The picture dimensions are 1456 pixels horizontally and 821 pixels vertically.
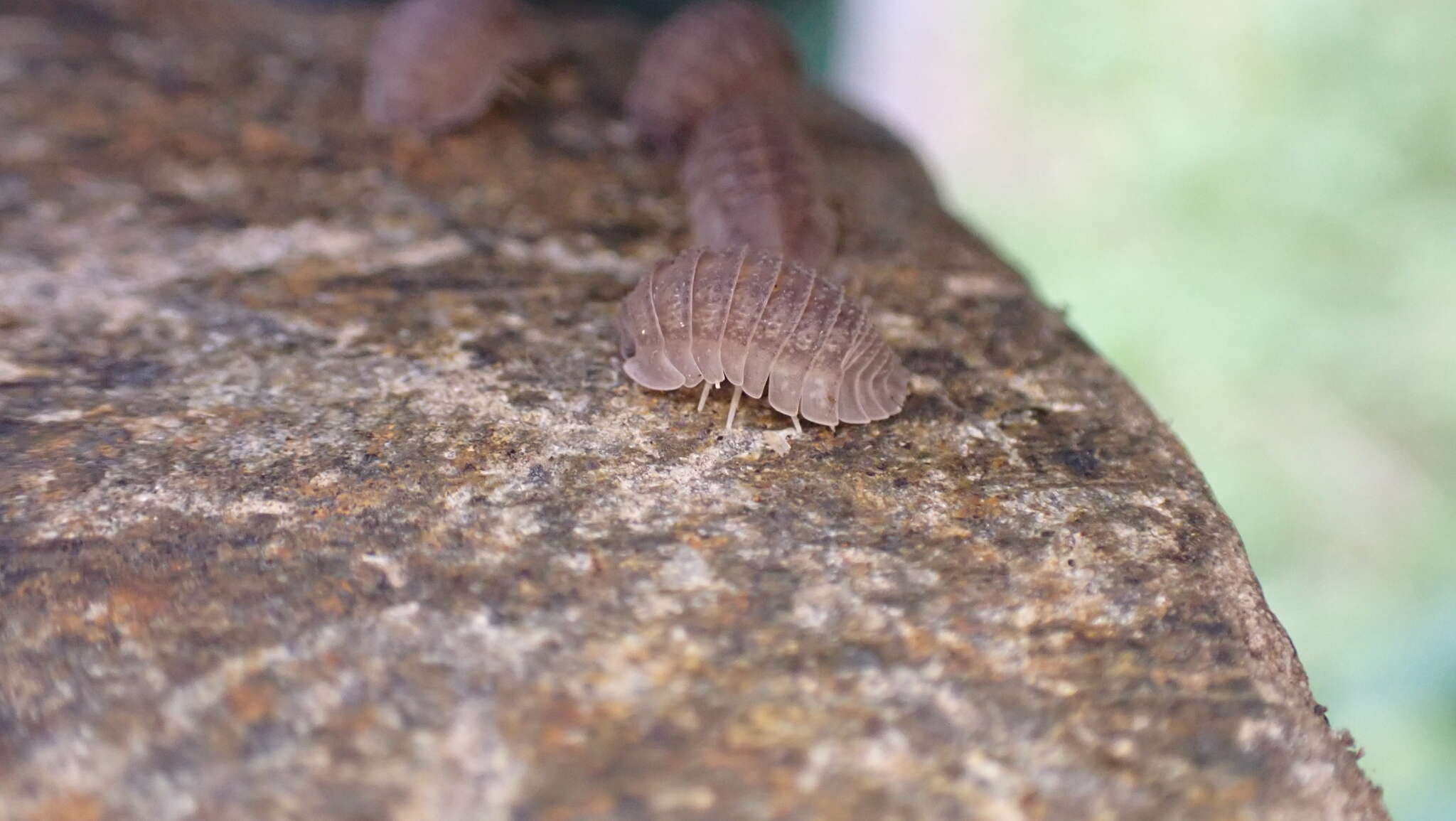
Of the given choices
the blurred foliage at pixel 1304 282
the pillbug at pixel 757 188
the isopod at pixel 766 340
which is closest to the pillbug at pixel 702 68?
the pillbug at pixel 757 188

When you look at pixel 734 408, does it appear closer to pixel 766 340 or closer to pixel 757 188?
pixel 766 340

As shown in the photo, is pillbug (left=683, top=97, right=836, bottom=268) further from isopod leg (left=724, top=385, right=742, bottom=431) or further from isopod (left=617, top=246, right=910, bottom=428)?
isopod leg (left=724, top=385, right=742, bottom=431)

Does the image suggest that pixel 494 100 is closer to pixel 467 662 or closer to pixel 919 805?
pixel 467 662

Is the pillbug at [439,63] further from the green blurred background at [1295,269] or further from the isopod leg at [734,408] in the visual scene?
the green blurred background at [1295,269]

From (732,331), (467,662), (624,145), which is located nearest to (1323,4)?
(624,145)

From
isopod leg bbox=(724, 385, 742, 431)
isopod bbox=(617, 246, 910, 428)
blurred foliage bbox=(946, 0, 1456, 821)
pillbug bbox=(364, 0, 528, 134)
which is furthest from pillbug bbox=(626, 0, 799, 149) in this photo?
blurred foliage bbox=(946, 0, 1456, 821)

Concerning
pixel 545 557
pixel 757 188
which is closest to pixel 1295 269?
pixel 757 188
